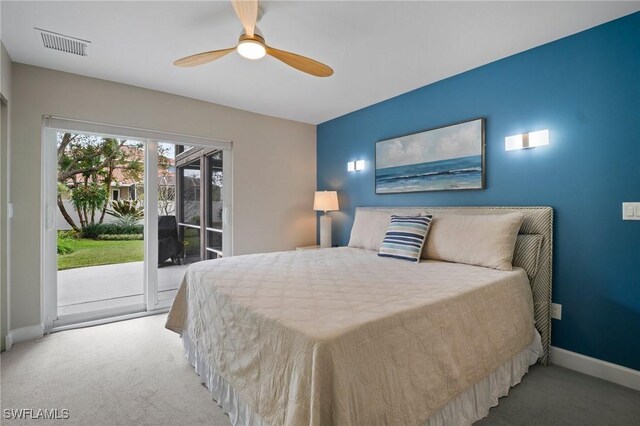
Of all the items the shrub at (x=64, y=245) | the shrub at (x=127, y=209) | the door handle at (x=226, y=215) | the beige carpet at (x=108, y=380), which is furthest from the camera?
the door handle at (x=226, y=215)

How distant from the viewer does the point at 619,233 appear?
213cm

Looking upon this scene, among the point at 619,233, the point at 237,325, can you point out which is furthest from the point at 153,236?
the point at 619,233

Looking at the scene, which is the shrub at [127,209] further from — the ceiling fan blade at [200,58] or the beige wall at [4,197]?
the ceiling fan blade at [200,58]

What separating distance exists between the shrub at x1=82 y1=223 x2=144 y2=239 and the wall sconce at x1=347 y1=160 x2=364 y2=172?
2.73m

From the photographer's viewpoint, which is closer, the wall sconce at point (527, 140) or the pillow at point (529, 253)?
the pillow at point (529, 253)

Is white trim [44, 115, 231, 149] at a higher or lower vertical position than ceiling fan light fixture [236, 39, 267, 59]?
lower

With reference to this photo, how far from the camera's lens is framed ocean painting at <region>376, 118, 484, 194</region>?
9.55 feet

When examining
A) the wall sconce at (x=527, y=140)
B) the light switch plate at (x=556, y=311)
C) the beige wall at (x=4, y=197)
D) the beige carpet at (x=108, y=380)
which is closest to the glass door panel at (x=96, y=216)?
the beige wall at (x=4, y=197)

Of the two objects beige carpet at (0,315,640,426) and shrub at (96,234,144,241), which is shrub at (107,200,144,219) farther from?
beige carpet at (0,315,640,426)

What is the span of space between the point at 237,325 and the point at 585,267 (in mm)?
2512

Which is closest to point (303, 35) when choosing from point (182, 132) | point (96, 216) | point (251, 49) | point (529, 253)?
point (251, 49)

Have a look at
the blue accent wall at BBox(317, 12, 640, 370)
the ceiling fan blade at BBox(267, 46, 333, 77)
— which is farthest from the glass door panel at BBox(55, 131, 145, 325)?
the blue accent wall at BBox(317, 12, 640, 370)

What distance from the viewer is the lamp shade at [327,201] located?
14.0ft

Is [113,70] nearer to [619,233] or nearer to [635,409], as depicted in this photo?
[619,233]
